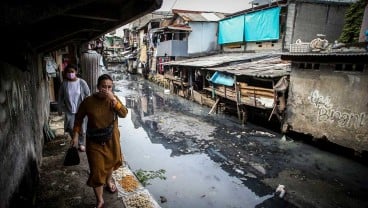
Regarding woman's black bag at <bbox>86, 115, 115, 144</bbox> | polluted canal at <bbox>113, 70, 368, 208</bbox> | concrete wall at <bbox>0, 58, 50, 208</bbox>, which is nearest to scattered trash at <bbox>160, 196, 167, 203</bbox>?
polluted canal at <bbox>113, 70, 368, 208</bbox>

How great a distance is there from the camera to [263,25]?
59.6 feet

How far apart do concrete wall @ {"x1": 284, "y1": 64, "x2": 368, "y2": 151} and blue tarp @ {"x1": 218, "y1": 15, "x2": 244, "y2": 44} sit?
11.1 m

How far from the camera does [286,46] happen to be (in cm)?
1711

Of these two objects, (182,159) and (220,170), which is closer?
(220,170)

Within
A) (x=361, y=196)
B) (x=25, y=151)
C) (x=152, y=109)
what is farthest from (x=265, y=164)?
(x=152, y=109)

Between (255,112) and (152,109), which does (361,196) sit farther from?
(152,109)

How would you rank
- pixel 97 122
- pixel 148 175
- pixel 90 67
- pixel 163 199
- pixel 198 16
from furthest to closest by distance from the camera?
pixel 198 16, pixel 90 67, pixel 148 175, pixel 163 199, pixel 97 122

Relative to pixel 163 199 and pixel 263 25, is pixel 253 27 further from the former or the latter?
pixel 163 199

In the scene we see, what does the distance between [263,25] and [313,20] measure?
3.30 m

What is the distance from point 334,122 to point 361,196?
3246 millimetres

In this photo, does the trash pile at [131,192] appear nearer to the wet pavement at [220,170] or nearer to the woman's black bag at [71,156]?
the wet pavement at [220,170]

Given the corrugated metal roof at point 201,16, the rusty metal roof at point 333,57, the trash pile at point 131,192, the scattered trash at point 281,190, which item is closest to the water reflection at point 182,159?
the scattered trash at point 281,190

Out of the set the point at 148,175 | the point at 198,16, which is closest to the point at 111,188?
the point at 148,175

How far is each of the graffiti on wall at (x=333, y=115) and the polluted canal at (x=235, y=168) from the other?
1.31 meters
